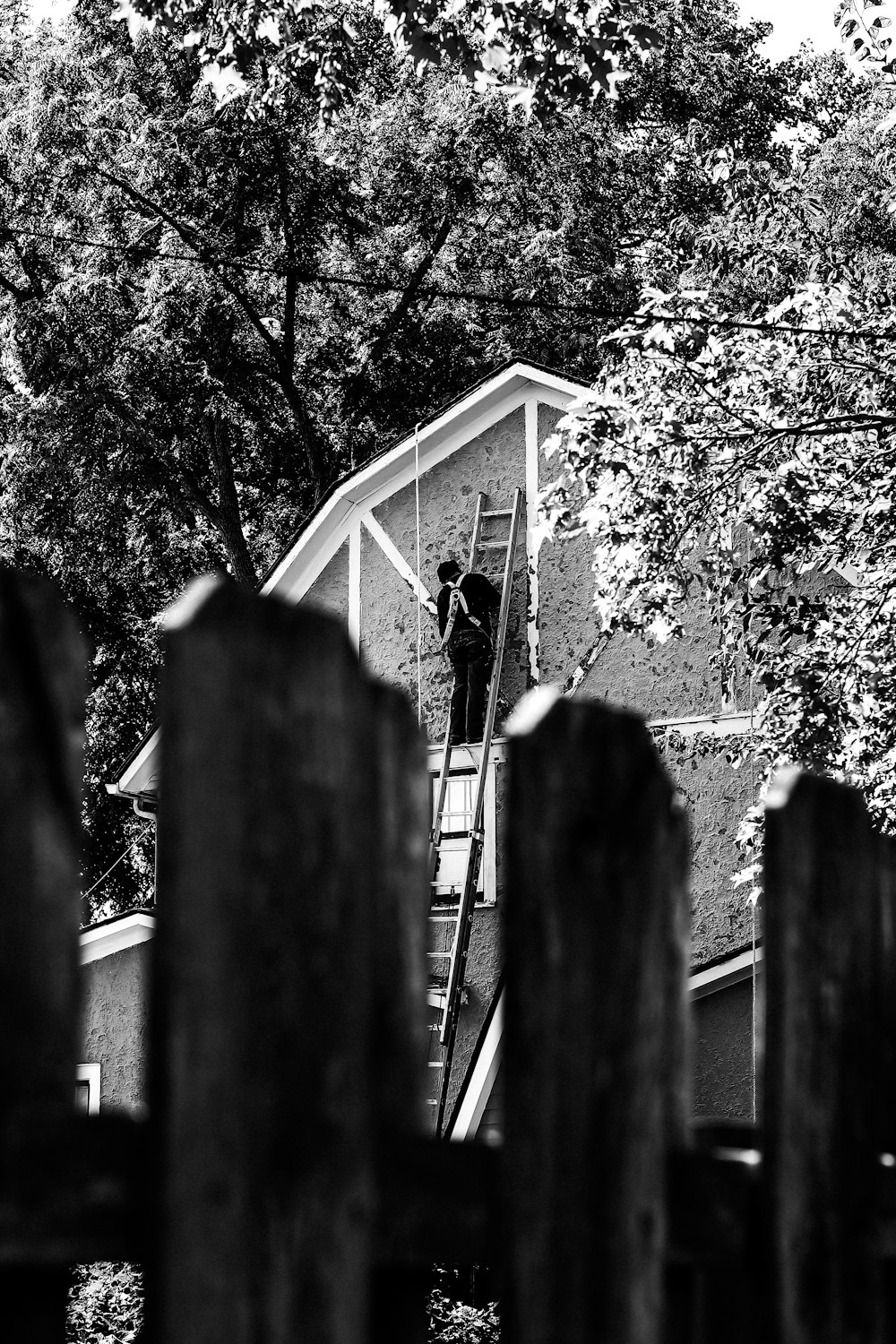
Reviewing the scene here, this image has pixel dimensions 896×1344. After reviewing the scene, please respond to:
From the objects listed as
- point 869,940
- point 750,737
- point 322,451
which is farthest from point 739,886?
point 322,451

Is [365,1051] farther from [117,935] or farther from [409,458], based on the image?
[117,935]

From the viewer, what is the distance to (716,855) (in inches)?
568

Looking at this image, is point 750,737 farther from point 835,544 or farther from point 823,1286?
point 823,1286

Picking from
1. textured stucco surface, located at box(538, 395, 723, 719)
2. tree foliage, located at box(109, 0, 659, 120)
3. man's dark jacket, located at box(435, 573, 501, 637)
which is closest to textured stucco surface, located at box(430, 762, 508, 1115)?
textured stucco surface, located at box(538, 395, 723, 719)

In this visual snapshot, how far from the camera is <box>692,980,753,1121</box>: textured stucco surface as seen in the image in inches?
490

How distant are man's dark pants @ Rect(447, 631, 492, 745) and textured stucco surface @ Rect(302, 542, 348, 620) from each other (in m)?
1.89

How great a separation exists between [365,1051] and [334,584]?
16.1 m

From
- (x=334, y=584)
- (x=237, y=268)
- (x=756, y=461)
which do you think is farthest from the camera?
(x=237, y=268)

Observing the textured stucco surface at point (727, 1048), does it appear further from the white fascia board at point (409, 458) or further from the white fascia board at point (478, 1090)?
the white fascia board at point (409, 458)

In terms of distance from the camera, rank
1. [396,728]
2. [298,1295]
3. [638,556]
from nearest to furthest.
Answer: [298,1295], [396,728], [638,556]

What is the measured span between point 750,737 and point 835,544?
3.67ft

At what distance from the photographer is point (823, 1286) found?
1653 mm

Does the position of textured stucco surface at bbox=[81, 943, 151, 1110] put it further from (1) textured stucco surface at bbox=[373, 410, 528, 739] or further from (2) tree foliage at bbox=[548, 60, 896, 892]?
(2) tree foliage at bbox=[548, 60, 896, 892]

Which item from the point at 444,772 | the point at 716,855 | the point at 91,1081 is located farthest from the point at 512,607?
the point at 91,1081
